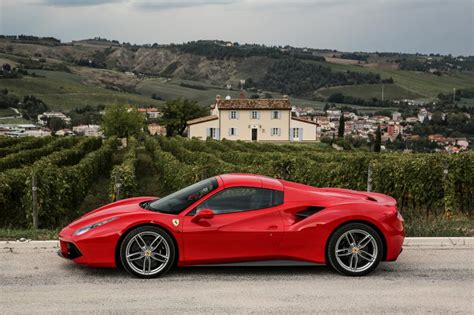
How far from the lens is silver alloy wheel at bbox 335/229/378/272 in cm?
754

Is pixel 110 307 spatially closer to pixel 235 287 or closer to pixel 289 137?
pixel 235 287

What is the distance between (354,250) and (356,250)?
2 cm

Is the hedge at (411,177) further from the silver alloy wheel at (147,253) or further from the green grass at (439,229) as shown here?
the silver alloy wheel at (147,253)

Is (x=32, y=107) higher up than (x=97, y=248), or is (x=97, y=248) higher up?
(x=97, y=248)

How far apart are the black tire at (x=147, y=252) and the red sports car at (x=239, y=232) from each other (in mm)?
12

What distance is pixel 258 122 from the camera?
81750mm

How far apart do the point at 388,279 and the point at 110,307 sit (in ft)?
10.9

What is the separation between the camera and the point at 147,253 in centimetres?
737

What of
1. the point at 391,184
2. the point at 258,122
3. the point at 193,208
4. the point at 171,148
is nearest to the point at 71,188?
the point at 391,184

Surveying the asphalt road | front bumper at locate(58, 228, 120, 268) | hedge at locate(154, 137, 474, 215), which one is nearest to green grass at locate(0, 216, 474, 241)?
the asphalt road

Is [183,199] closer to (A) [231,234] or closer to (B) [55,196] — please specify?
(A) [231,234]

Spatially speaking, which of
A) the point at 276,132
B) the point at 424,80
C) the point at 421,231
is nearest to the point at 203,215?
the point at 421,231

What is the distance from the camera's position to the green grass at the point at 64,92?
145 metres

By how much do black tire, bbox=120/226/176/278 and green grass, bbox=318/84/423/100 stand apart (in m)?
160
